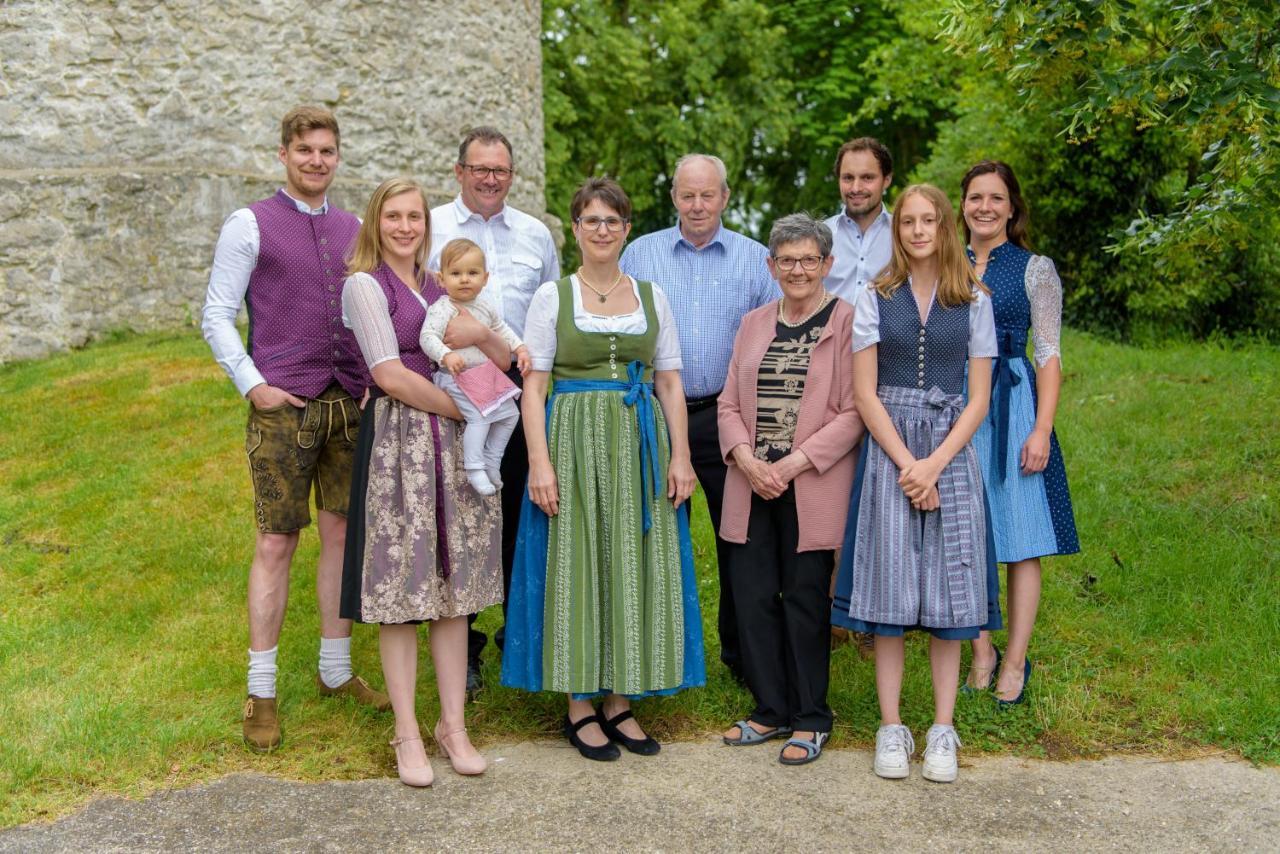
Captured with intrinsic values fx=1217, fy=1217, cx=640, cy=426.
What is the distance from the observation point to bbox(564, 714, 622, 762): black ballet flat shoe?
422 centimetres

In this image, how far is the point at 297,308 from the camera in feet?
14.1

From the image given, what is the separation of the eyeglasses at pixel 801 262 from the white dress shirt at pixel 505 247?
1.03 metres

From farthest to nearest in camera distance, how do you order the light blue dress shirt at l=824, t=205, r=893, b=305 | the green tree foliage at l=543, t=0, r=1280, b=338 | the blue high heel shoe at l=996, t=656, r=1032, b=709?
the green tree foliage at l=543, t=0, r=1280, b=338 → the light blue dress shirt at l=824, t=205, r=893, b=305 → the blue high heel shoe at l=996, t=656, r=1032, b=709

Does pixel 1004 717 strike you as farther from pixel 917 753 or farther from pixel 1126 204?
pixel 1126 204

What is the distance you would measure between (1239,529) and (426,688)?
4.29 m

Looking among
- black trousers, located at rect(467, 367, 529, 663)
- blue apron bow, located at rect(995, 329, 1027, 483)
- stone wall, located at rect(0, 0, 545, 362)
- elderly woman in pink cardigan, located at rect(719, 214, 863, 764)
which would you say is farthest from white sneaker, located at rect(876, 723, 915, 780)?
stone wall, located at rect(0, 0, 545, 362)

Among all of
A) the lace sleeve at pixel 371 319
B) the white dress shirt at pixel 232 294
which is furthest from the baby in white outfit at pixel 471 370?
the white dress shirt at pixel 232 294

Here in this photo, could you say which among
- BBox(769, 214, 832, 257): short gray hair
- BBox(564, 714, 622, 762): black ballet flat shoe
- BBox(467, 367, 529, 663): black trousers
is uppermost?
BBox(769, 214, 832, 257): short gray hair

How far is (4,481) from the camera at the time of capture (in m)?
7.61

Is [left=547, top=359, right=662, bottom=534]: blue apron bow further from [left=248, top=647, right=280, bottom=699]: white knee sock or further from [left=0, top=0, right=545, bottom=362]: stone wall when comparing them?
[left=0, top=0, right=545, bottom=362]: stone wall

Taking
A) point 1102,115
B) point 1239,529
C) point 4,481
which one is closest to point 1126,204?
point 1239,529

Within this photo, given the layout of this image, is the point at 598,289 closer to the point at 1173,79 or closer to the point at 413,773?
the point at 413,773

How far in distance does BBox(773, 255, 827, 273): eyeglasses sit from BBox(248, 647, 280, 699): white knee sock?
2.25 metres

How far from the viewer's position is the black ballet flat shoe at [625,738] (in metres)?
4.27
